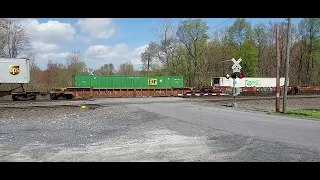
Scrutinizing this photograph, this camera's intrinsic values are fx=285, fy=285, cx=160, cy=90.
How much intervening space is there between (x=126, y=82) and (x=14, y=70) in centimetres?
1802

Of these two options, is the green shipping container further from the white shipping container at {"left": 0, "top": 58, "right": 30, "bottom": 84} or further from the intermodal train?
the white shipping container at {"left": 0, "top": 58, "right": 30, "bottom": 84}

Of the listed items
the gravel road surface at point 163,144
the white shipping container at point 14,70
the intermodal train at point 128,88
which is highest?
the white shipping container at point 14,70

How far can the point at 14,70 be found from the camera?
32.5 metres

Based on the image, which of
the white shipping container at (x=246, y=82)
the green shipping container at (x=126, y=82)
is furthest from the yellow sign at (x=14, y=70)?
the white shipping container at (x=246, y=82)

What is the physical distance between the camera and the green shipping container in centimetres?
4406

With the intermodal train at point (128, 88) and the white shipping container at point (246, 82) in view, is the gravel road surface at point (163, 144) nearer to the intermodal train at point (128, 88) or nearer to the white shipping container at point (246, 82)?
the intermodal train at point (128, 88)

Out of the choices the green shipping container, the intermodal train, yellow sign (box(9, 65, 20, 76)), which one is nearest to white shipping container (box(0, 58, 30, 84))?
yellow sign (box(9, 65, 20, 76))

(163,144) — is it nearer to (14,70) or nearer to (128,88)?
(14,70)

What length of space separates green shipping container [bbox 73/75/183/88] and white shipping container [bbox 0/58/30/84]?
11.0m

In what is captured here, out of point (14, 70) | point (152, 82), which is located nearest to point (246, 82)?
point (152, 82)

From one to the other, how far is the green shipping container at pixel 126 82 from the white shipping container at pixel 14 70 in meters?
11.0

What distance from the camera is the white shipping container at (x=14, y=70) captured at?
1264 inches

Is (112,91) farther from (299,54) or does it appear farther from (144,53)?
(299,54)
